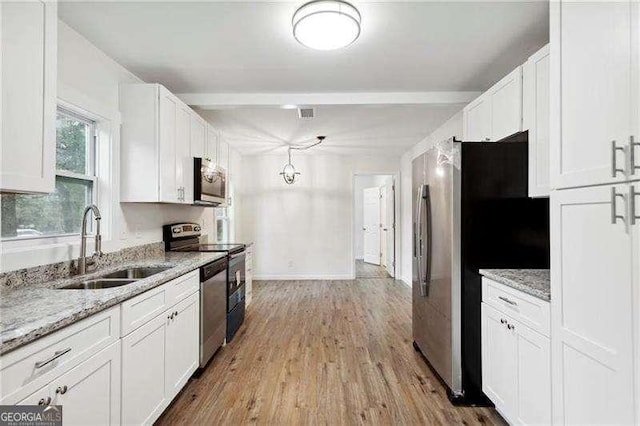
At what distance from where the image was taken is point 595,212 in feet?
3.96

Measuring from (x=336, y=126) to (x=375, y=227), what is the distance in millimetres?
4153

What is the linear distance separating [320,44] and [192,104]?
1.79 m

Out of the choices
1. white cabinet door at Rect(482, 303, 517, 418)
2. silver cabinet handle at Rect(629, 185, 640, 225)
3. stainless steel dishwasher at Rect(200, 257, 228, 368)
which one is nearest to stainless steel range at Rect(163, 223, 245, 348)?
stainless steel dishwasher at Rect(200, 257, 228, 368)

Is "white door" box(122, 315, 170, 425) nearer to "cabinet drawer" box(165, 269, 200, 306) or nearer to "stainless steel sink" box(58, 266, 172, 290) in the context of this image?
"cabinet drawer" box(165, 269, 200, 306)

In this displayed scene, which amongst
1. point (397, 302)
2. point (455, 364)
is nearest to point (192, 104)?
point (455, 364)

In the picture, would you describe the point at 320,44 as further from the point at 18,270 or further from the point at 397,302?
the point at 397,302

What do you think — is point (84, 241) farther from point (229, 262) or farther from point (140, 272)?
point (229, 262)

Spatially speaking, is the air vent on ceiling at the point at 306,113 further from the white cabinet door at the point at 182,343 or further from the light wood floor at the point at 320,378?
the light wood floor at the point at 320,378

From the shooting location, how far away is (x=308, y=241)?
6.10 metres

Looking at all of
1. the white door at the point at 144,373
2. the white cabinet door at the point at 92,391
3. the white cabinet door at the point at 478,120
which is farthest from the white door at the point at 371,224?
the white cabinet door at the point at 92,391

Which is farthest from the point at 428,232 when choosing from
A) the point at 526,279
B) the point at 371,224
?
the point at 371,224

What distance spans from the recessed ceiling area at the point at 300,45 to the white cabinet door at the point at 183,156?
308 mm

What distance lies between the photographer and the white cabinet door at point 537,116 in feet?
5.94

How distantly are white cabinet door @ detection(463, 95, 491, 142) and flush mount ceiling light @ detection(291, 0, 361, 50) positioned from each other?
130cm
